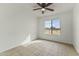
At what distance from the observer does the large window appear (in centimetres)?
151

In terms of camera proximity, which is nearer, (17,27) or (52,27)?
(52,27)

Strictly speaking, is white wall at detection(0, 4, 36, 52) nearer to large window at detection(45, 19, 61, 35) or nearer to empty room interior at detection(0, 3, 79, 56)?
empty room interior at detection(0, 3, 79, 56)

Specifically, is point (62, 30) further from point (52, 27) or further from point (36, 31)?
point (36, 31)

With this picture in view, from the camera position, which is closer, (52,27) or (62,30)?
(52,27)

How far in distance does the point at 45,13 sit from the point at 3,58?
3.59ft

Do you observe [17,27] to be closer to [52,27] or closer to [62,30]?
Result: [52,27]

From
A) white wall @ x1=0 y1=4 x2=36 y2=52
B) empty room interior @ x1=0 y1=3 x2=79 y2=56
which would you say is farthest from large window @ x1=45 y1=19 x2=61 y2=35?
white wall @ x1=0 y1=4 x2=36 y2=52

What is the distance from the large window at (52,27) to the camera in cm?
151

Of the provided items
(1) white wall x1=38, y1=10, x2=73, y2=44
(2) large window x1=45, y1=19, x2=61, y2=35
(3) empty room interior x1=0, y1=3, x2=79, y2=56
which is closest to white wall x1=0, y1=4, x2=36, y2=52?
(3) empty room interior x1=0, y1=3, x2=79, y2=56

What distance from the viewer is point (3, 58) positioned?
0.74 m

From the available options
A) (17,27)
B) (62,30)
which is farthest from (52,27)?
(17,27)

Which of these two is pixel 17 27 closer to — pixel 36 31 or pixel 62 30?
pixel 36 31

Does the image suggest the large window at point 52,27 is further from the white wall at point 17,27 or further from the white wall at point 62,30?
the white wall at point 17,27

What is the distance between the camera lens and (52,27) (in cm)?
150
